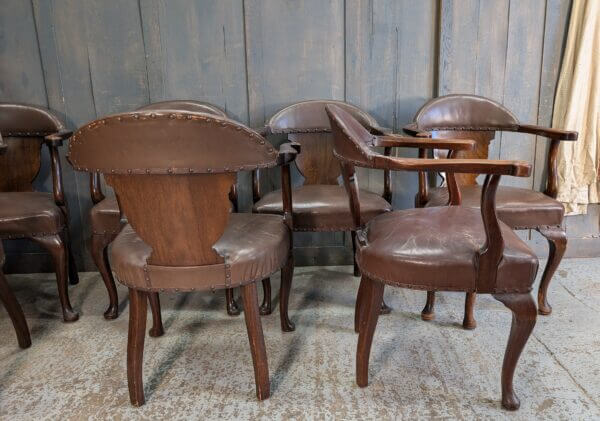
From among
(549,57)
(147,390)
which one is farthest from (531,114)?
(147,390)

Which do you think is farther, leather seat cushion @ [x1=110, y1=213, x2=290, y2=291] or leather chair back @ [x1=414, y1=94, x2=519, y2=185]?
leather chair back @ [x1=414, y1=94, x2=519, y2=185]

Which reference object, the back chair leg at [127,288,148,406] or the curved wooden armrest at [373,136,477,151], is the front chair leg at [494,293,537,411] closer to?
the curved wooden armrest at [373,136,477,151]

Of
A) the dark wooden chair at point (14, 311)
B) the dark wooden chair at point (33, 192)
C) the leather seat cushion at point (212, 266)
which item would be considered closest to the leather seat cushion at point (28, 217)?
the dark wooden chair at point (33, 192)

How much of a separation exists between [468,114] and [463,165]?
3.87 feet

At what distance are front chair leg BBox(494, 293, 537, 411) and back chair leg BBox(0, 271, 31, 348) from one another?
1.79 meters

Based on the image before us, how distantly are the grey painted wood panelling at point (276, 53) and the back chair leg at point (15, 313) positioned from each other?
0.95 meters

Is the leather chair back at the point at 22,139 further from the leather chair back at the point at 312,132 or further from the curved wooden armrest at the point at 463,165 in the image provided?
the curved wooden armrest at the point at 463,165

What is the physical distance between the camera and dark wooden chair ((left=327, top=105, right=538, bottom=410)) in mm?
1389

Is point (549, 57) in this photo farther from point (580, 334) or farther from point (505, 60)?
point (580, 334)

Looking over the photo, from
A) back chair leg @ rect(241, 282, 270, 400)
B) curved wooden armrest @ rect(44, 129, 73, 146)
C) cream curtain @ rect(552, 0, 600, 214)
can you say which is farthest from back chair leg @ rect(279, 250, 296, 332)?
cream curtain @ rect(552, 0, 600, 214)

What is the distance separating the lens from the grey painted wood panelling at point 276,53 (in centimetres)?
249

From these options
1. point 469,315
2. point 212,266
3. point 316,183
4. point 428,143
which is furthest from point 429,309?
point 212,266

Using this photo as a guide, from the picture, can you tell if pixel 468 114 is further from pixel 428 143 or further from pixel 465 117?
pixel 428 143

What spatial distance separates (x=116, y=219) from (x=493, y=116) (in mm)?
1827
